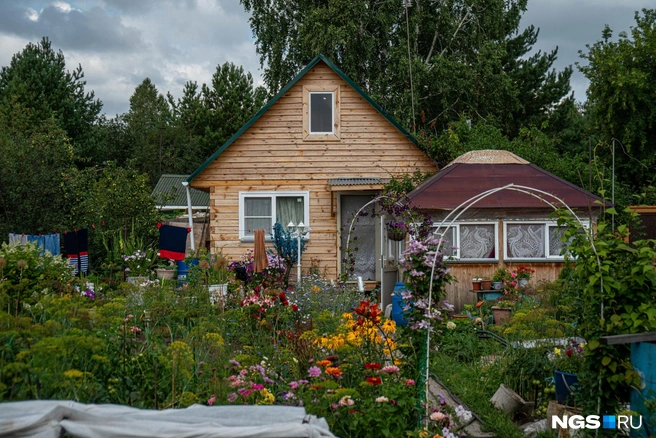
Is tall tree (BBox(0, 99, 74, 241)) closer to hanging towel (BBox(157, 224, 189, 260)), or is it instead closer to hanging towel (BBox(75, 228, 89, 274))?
hanging towel (BBox(75, 228, 89, 274))

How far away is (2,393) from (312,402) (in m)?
2.10

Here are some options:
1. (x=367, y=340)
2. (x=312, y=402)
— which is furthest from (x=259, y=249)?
(x=312, y=402)

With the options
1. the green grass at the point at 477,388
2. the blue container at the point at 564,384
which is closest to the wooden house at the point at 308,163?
the green grass at the point at 477,388

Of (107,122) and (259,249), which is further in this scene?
(107,122)

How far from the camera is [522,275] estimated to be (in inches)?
509

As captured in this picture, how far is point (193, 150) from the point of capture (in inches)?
1690

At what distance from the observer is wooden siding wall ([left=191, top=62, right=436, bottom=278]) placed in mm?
16578

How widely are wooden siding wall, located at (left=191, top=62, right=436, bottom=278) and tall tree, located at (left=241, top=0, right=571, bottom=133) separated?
6941mm

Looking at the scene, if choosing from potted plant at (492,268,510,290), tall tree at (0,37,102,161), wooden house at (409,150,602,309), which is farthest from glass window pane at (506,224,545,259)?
tall tree at (0,37,102,161)

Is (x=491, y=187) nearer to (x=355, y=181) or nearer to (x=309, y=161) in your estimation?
(x=355, y=181)

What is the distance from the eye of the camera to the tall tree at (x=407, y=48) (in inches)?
953

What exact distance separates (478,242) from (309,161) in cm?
491

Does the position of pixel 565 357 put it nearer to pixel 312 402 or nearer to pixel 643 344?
pixel 643 344

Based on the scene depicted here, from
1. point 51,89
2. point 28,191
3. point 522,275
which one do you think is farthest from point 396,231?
point 51,89
